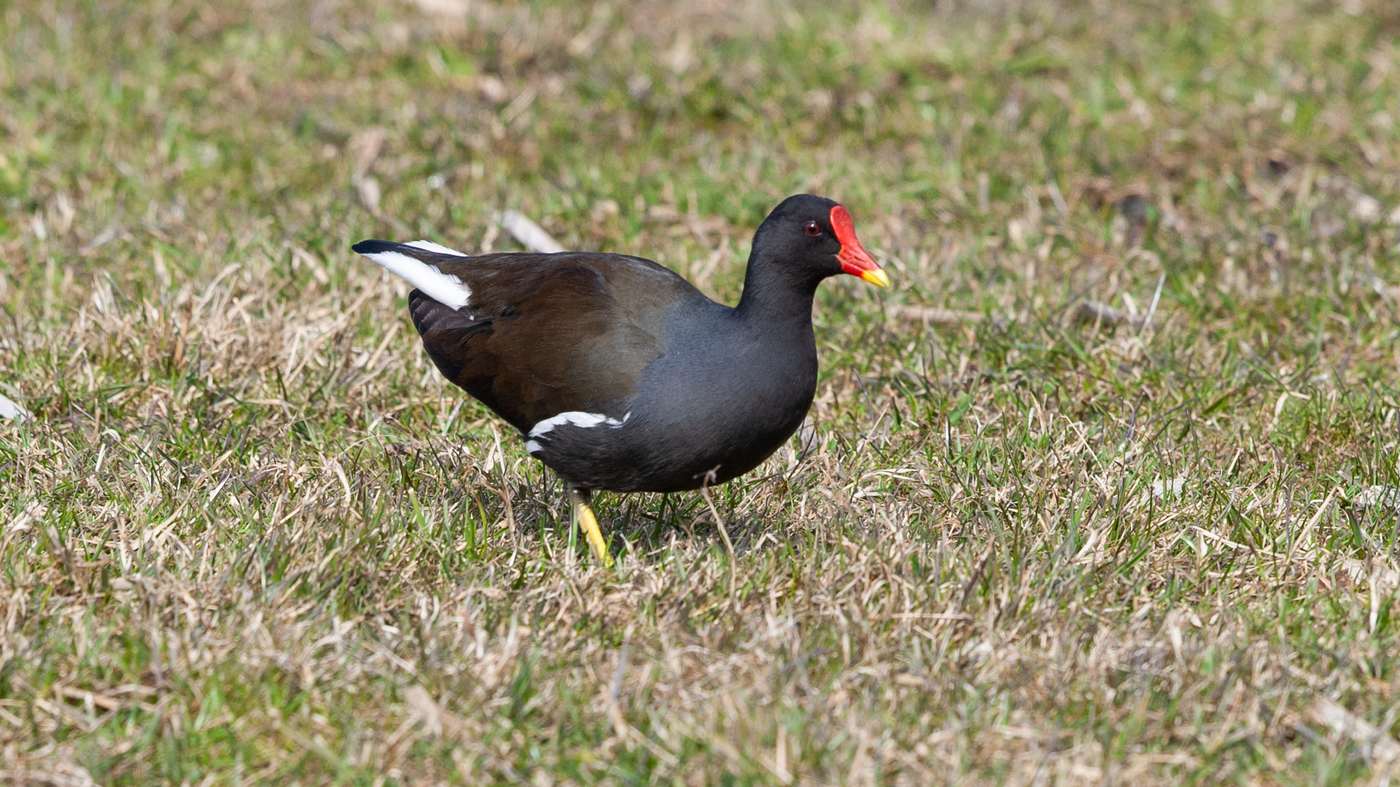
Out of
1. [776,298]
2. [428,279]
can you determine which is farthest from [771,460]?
[428,279]

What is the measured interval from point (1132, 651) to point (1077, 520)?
0.62 metres

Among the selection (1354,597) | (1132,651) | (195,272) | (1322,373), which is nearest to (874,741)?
(1132,651)

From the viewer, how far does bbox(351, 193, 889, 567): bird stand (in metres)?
3.98

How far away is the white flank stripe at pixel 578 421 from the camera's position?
4.05 meters

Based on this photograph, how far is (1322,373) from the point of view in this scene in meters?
5.48

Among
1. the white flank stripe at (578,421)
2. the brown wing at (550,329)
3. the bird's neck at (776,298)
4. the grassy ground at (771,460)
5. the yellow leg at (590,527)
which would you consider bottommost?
the yellow leg at (590,527)

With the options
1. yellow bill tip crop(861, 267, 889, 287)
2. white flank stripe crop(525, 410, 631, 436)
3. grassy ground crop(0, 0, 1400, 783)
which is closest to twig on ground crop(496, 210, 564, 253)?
grassy ground crop(0, 0, 1400, 783)

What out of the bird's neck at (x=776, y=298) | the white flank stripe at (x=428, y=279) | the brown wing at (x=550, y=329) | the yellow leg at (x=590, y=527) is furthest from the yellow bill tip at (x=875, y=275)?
the white flank stripe at (x=428, y=279)

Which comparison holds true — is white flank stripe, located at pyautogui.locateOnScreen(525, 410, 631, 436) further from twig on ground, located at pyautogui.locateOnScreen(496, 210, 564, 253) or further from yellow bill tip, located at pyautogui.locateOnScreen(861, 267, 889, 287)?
twig on ground, located at pyautogui.locateOnScreen(496, 210, 564, 253)

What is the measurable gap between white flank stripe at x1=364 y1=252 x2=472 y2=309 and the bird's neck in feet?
2.66

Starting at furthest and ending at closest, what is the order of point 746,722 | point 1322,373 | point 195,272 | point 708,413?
point 195,272
point 1322,373
point 708,413
point 746,722

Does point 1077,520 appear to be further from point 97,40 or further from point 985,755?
point 97,40

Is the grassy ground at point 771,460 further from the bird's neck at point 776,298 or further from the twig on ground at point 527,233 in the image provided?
the bird's neck at point 776,298

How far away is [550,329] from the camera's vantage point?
167 inches
